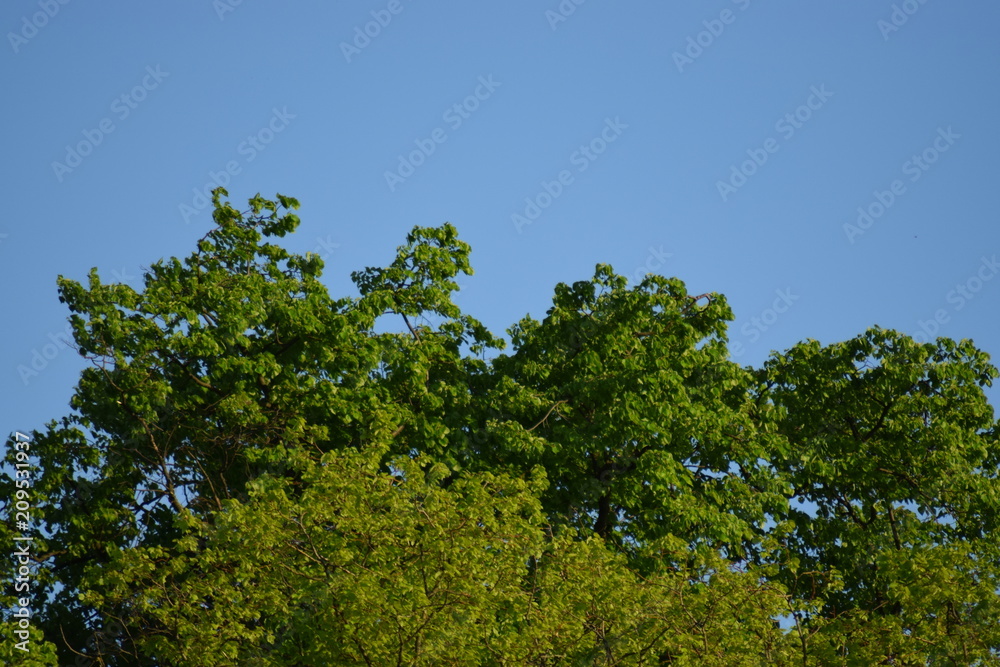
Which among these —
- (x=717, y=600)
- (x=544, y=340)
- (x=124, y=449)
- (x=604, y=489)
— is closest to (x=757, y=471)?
(x=604, y=489)

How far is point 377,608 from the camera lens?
17859 millimetres

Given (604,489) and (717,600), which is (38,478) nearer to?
(604,489)

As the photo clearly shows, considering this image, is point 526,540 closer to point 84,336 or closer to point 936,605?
point 936,605

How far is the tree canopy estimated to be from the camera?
1889 cm

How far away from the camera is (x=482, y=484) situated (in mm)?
21922

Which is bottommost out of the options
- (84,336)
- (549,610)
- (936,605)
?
(936,605)

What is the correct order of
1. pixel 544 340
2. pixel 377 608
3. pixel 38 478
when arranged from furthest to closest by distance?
pixel 544 340
pixel 38 478
pixel 377 608

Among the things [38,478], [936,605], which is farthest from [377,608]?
[38,478]

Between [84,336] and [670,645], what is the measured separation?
1255 cm

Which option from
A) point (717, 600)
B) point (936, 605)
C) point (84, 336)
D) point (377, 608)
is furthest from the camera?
point (84, 336)

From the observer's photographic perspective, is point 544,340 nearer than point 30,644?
No

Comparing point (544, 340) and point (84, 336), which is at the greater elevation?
point (84, 336)

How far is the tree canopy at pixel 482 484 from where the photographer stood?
1889 centimetres

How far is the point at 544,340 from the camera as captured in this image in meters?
28.0
